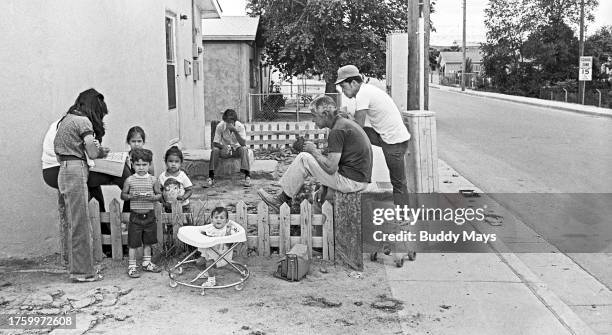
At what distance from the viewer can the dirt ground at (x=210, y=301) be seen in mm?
4840

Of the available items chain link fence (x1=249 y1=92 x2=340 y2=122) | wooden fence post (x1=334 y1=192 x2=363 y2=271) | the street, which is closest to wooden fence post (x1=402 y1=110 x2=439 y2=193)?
the street

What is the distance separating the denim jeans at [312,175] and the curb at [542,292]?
1.57 meters

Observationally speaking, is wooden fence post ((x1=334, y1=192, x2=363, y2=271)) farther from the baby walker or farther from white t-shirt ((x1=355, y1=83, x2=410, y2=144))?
white t-shirt ((x1=355, y1=83, x2=410, y2=144))

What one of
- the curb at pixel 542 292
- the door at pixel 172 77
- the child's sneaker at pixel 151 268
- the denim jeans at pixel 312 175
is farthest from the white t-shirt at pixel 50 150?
the door at pixel 172 77

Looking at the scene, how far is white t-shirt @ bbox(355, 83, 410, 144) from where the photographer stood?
7.71 m

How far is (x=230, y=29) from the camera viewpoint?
25641mm

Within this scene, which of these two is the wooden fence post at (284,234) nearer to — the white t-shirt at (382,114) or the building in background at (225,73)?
the white t-shirt at (382,114)

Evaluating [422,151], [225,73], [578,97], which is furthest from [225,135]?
[578,97]

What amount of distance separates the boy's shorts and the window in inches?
224

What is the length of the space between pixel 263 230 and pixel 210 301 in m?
1.28

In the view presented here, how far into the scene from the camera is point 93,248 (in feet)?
20.9

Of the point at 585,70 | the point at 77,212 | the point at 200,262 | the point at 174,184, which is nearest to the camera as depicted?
the point at 77,212

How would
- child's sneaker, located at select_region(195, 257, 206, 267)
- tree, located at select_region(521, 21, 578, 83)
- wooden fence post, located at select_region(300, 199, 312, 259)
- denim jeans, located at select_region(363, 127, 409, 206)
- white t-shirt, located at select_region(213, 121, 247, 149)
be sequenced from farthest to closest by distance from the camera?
1. tree, located at select_region(521, 21, 578, 83)
2. white t-shirt, located at select_region(213, 121, 247, 149)
3. denim jeans, located at select_region(363, 127, 409, 206)
4. wooden fence post, located at select_region(300, 199, 312, 259)
5. child's sneaker, located at select_region(195, 257, 206, 267)

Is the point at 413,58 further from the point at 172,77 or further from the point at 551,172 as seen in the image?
the point at 172,77
